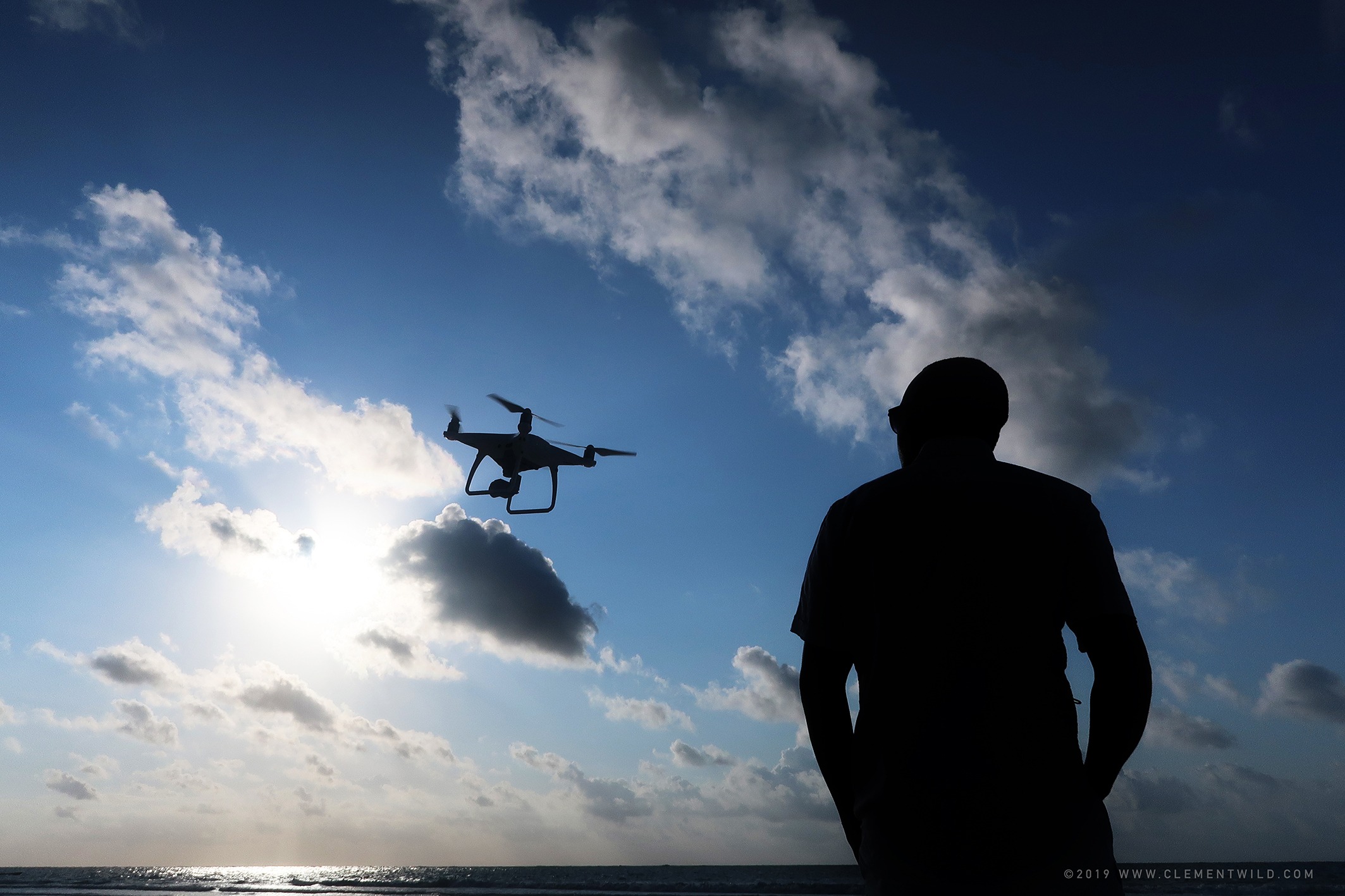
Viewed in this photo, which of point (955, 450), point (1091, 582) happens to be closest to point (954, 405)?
point (955, 450)

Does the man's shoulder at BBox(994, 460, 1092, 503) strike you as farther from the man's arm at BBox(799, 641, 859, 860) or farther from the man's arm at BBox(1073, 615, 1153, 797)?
the man's arm at BBox(799, 641, 859, 860)

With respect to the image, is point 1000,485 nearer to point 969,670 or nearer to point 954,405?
point 954,405

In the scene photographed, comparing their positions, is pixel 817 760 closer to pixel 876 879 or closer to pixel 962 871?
pixel 876 879

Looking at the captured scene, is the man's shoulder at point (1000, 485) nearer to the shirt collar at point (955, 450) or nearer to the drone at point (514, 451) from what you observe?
the shirt collar at point (955, 450)

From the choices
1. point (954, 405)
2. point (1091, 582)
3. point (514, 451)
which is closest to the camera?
point (1091, 582)

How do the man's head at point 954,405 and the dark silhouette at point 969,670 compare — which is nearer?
the dark silhouette at point 969,670

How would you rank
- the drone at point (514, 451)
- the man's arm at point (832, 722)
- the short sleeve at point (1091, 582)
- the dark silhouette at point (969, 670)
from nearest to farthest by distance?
the dark silhouette at point (969, 670)
the short sleeve at point (1091, 582)
the man's arm at point (832, 722)
the drone at point (514, 451)

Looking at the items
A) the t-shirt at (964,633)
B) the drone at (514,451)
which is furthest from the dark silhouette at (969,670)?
the drone at (514,451)
